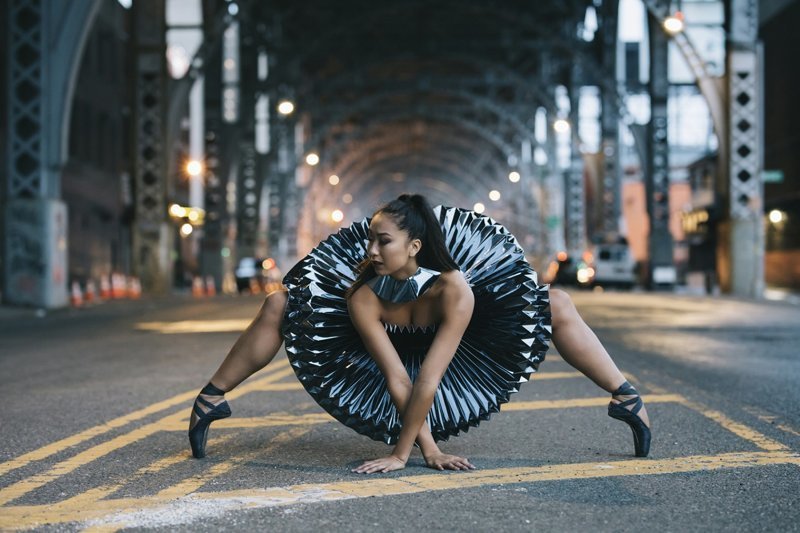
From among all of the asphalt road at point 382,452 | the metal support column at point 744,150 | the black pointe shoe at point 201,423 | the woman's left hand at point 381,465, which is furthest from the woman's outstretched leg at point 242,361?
the metal support column at point 744,150

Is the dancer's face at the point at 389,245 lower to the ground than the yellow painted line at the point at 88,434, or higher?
higher

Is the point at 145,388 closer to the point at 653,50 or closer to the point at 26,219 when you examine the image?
the point at 26,219

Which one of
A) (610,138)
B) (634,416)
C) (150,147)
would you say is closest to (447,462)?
(634,416)

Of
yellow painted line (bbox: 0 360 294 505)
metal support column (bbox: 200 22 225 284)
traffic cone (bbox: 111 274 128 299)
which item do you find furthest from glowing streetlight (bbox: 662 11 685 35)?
metal support column (bbox: 200 22 225 284)

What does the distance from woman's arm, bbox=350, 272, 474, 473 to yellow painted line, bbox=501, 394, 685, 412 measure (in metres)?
2.49

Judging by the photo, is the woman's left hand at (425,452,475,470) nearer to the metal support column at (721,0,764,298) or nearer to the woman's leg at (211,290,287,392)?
the woman's leg at (211,290,287,392)

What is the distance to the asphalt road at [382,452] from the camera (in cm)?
412

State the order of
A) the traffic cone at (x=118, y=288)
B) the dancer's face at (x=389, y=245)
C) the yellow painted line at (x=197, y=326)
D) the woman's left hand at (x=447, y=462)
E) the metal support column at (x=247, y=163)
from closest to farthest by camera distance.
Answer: the dancer's face at (x=389, y=245) → the woman's left hand at (x=447, y=462) → the yellow painted line at (x=197, y=326) → the traffic cone at (x=118, y=288) → the metal support column at (x=247, y=163)

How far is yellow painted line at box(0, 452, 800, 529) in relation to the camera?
13.7 feet

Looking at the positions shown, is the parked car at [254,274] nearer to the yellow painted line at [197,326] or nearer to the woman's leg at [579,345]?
the yellow painted line at [197,326]

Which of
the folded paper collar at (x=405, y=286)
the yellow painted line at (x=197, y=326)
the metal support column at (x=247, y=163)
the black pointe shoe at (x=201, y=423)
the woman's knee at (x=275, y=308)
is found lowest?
the yellow painted line at (x=197, y=326)

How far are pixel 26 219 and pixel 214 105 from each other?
26818mm

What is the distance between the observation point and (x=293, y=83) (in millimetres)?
56000

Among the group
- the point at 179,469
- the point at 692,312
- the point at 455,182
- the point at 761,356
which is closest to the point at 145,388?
the point at 179,469
